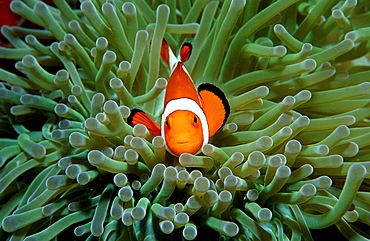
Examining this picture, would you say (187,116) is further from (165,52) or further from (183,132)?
(165,52)

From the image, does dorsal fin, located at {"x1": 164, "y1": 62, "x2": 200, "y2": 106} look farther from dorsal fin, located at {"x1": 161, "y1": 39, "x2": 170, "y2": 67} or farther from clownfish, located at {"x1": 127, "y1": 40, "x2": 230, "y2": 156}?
dorsal fin, located at {"x1": 161, "y1": 39, "x2": 170, "y2": 67}

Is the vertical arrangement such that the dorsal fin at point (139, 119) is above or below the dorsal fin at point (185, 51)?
below

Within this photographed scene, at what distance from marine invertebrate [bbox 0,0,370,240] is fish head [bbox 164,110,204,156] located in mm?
30

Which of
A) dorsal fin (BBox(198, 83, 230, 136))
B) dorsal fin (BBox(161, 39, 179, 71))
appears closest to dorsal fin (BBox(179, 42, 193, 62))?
dorsal fin (BBox(161, 39, 179, 71))

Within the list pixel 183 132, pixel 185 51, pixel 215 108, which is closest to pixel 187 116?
pixel 183 132

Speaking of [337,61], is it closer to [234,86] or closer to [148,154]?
[234,86]

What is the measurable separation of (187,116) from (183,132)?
0.05m

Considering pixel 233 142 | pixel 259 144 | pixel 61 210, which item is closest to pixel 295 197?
pixel 259 144

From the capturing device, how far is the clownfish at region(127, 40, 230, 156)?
97cm

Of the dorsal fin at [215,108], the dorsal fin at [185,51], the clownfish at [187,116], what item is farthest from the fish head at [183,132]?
the dorsal fin at [185,51]

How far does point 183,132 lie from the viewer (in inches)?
37.8

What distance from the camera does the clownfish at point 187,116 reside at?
3.17 feet

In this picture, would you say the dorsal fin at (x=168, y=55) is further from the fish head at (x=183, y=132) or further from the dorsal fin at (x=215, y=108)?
the fish head at (x=183, y=132)

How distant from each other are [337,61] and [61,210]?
1192mm
